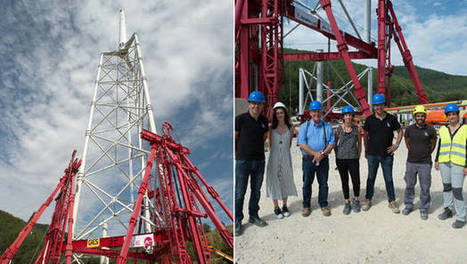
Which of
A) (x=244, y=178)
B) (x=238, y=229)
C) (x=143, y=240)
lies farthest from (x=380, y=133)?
(x=143, y=240)

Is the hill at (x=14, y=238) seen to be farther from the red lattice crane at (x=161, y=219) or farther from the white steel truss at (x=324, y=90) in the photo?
the white steel truss at (x=324, y=90)

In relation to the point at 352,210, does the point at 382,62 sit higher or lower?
higher

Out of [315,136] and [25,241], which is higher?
[315,136]

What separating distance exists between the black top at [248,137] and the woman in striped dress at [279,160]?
0.49 meters

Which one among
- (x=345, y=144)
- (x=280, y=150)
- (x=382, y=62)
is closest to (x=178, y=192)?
(x=280, y=150)

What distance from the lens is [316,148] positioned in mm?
4465

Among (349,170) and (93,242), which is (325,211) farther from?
(93,242)

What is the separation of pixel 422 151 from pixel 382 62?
1334 centimetres

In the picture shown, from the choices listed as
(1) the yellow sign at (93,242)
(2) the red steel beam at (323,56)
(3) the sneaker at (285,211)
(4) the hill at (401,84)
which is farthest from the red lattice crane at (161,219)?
(4) the hill at (401,84)

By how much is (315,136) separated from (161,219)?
501 cm

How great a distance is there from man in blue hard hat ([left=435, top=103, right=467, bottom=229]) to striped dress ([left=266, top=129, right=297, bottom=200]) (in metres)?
2.13

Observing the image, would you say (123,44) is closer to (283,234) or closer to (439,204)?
(283,234)

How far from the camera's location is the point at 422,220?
4.21m

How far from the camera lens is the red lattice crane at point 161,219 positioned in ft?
21.7
